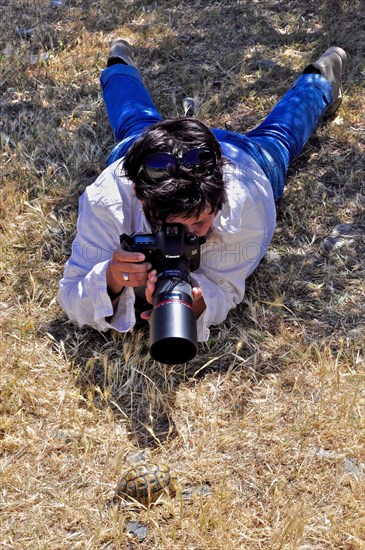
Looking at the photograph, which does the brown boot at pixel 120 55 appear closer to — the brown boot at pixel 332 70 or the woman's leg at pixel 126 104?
the woman's leg at pixel 126 104

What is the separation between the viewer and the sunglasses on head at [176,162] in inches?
89.9

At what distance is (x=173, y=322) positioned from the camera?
2188 millimetres

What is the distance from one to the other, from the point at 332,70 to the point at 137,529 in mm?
2475

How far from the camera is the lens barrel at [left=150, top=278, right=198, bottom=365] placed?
2180 millimetres

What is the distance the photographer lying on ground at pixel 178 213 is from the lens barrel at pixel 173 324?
0.31 feet

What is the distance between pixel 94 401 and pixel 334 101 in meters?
2.00

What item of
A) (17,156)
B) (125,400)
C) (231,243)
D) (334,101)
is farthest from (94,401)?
(334,101)

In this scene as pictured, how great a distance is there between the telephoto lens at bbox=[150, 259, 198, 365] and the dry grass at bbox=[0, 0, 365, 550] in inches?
9.9

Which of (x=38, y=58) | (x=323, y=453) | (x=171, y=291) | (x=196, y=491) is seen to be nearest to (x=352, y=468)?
(x=323, y=453)

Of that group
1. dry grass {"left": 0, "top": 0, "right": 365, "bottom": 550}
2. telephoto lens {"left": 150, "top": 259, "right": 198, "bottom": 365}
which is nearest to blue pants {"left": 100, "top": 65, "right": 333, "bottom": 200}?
dry grass {"left": 0, "top": 0, "right": 365, "bottom": 550}

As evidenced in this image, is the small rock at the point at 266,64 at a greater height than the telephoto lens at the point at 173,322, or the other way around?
the telephoto lens at the point at 173,322

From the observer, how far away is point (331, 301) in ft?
9.40

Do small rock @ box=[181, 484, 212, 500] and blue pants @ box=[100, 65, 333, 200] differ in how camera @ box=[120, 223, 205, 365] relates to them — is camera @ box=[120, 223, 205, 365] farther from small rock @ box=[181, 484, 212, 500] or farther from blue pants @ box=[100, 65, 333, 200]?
blue pants @ box=[100, 65, 333, 200]

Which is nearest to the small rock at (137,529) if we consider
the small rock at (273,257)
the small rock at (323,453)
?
the small rock at (323,453)
